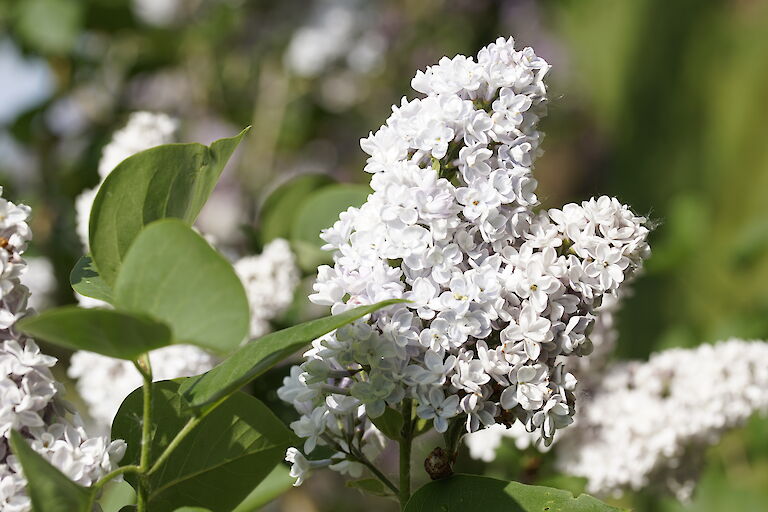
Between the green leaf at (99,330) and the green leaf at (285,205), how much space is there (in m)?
0.56

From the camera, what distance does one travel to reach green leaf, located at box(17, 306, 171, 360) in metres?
0.27

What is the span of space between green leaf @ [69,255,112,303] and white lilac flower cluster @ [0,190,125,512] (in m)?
0.02

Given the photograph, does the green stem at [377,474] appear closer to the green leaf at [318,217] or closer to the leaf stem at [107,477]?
the leaf stem at [107,477]

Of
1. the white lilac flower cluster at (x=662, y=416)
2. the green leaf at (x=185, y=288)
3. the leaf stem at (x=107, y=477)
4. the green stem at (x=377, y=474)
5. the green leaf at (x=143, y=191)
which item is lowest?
the leaf stem at (x=107, y=477)

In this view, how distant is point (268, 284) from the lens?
69 cm

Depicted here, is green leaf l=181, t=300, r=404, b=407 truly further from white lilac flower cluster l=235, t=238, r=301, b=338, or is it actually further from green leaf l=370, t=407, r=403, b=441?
white lilac flower cluster l=235, t=238, r=301, b=338

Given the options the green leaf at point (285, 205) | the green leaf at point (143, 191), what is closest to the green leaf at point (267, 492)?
the green leaf at point (143, 191)

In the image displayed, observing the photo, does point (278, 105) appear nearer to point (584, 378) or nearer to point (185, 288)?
point (584, 378)

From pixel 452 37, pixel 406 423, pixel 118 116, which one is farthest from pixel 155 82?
pixel 406 423

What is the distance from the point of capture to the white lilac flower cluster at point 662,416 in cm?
65

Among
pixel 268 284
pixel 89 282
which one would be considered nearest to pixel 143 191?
pixel 89 282

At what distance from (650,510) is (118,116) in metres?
1.03

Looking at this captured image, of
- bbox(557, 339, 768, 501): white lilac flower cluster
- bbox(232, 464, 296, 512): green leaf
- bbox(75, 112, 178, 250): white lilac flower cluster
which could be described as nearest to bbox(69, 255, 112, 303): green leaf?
bbox(232, 464, 296, 512): green leaf

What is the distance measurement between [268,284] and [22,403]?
366 mm
